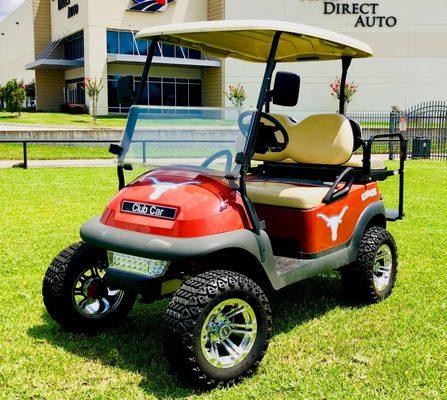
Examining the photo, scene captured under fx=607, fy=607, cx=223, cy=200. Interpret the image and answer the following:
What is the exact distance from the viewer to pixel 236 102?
124 ft

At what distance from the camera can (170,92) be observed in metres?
41.5

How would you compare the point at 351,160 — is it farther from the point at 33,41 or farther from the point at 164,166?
the point at 33,41

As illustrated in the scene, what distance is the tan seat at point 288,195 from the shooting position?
13.0 feet

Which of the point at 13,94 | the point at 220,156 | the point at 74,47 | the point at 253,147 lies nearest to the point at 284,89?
the point at 253,147

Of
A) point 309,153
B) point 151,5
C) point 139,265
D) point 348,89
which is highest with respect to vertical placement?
point 151,5

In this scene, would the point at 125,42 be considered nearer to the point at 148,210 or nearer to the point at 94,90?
the point at 94,90

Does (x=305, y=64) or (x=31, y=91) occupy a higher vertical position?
(x=305, y=64)

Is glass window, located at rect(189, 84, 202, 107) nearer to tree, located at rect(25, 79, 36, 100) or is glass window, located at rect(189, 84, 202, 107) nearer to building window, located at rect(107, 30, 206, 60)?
building window, located at rect(107, 30, 206, 60)

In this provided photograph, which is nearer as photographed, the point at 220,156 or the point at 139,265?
the point at 139,265

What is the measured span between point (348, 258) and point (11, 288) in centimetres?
261

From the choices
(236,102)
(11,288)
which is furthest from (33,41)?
(11,288)

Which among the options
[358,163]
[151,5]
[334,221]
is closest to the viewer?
[334,221]

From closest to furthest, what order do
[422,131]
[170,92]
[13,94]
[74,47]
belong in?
[422,131] < [13,94] < [170,92] < [74,47]

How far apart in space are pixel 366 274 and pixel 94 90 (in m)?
32.6
